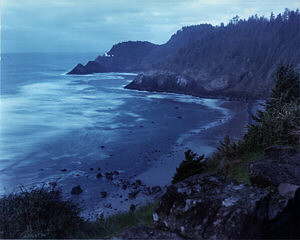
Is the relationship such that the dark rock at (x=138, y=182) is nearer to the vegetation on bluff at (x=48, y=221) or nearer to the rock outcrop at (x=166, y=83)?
the vegetation on bluff at (x=48, y=221)

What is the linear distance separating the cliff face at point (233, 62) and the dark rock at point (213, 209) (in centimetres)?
5050

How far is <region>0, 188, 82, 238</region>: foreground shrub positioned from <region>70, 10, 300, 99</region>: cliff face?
50550 mm

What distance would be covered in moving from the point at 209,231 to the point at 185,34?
13422cm

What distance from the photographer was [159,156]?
71.5ft

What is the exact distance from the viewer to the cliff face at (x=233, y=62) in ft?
198

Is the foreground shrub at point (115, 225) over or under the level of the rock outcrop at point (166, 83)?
under

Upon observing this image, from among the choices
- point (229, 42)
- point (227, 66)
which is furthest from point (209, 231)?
point (229, 42)

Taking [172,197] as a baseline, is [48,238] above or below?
below

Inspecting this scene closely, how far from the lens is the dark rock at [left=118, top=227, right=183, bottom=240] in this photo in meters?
4.01

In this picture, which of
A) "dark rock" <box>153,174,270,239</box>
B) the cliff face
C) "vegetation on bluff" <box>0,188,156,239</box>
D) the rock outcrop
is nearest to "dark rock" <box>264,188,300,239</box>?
"dark rock" <box>153,174,270,239</box>

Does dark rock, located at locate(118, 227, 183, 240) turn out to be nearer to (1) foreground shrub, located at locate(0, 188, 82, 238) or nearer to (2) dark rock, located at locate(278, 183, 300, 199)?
(1) foreground shrub, located at locate(0, 188, 82, 238)

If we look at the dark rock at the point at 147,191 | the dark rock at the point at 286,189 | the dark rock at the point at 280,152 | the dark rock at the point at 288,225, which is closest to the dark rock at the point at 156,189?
the dark rock at the point at 147,191

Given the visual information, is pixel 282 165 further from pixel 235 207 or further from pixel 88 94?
pixel 88 94

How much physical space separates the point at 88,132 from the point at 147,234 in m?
26.4
